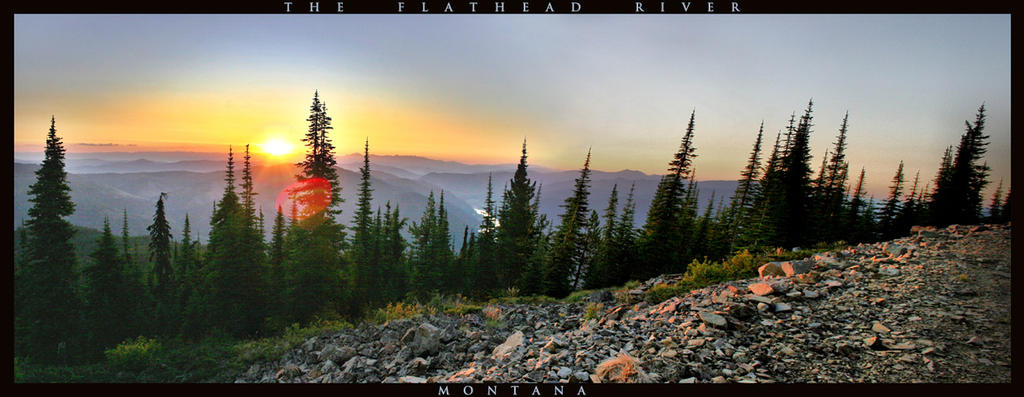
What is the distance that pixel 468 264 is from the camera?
4588 centimetres

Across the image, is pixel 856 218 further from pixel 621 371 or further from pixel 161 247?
pixel 161 247

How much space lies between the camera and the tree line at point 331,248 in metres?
23.2

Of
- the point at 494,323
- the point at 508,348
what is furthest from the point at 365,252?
the point at 508,348

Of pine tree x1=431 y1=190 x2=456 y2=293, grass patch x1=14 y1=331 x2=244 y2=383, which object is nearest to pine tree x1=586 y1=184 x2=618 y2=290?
pine tree x1=431 y1=190 x2=456 y2=293

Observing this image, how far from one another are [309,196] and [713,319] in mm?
25512

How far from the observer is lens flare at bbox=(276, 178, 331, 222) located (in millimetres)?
23766

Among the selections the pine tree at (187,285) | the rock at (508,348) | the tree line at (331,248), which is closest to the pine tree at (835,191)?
the tree line at (331,248)

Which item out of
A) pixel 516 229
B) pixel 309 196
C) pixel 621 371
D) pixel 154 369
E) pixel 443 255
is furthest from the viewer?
pixel 443 255

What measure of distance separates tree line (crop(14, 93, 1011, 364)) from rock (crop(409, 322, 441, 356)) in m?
15.9

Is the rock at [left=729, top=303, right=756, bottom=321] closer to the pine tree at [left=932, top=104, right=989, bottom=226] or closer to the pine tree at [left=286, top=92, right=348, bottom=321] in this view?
the pine tree at [left=286, top=92, right=348, bottom=321]

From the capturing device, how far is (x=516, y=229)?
39906 millimetres
